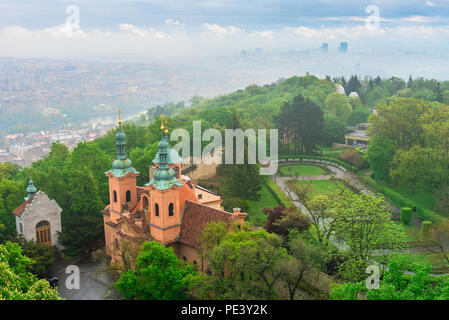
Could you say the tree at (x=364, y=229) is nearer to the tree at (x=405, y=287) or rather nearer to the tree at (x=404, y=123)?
the tree at (x=405, y=287)

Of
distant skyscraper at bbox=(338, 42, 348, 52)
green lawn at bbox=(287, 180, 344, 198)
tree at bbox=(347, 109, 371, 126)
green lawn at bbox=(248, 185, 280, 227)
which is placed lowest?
green lawn at bbox=(248, 185, 280, 227)

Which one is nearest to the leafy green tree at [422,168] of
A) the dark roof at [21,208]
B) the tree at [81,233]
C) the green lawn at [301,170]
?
the green lawn at [301,170]

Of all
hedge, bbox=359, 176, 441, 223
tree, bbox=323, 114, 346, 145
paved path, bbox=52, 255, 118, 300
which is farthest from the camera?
tree, bbox=323, 114, 346, 145

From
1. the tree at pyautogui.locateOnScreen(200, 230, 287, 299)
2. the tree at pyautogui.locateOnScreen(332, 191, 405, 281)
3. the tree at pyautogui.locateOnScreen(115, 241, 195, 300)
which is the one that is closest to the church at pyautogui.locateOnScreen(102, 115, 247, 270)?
the tree at pyautogui.locateOnScreen(115, 241, 195, 300)

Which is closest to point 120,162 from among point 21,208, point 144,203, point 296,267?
point 144,203

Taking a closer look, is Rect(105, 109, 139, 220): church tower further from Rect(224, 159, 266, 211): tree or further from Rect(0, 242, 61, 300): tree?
Rect(224, 159, 266, 211): tree
